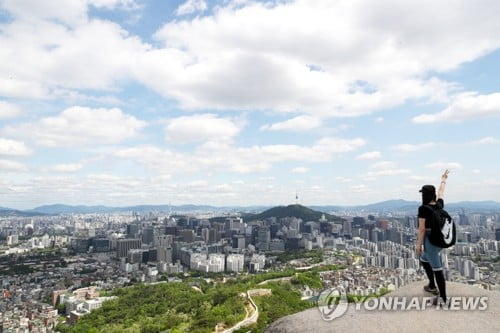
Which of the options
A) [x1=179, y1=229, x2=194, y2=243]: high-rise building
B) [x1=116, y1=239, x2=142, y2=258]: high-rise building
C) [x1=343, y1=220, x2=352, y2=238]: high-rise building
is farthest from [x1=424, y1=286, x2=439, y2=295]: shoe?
[x1=343, y1=220, x2=352, y2=238]: high-rise building

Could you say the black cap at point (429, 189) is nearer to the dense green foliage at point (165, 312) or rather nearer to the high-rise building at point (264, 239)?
the dense green foliage at point (165, 312)

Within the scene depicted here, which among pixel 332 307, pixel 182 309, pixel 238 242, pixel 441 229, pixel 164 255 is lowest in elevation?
pixel 164 255

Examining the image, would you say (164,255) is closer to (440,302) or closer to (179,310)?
(179,310)

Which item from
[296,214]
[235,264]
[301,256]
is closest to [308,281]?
[235,264]

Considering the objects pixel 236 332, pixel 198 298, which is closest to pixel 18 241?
pixel 198 298

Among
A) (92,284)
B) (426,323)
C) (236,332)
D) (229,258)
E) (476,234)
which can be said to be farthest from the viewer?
(476,234)

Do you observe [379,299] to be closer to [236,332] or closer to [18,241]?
[236,332]

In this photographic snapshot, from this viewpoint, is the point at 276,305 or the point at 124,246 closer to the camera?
the point at 276,305
